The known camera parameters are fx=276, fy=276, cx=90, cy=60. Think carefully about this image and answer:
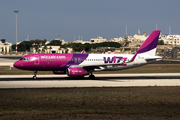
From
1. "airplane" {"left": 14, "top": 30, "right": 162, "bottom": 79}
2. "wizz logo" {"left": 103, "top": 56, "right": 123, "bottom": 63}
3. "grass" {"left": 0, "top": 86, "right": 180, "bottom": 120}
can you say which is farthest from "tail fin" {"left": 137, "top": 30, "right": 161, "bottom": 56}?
"grass" {"left": 0, "top": 86, "right": 180, "bottom": 120}

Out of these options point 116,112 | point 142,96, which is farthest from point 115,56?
point 116,112

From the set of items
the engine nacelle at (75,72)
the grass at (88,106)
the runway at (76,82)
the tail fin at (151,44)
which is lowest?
the grass at (88,106)

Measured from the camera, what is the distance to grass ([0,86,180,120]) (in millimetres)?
18797

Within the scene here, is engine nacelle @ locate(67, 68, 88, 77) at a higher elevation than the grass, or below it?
higher

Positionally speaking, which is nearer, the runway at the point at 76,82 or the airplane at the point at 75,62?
the runway at the point at 76,82

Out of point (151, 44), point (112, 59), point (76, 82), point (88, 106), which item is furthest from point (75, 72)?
point (88, 106)

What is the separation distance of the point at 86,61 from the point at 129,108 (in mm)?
23270

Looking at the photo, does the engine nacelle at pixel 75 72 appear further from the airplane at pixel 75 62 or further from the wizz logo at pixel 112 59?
the wizz logo at pixel 112 59

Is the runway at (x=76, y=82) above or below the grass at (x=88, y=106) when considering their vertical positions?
above

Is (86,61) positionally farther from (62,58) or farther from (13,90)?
(13,90)

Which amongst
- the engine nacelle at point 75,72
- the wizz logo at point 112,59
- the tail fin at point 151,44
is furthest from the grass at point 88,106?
the tail fin at point 151,44

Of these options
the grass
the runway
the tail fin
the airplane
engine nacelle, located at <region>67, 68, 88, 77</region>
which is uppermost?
the tail fin

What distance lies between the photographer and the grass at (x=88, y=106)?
18797 mm

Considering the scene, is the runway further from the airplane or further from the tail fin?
the tail fin
